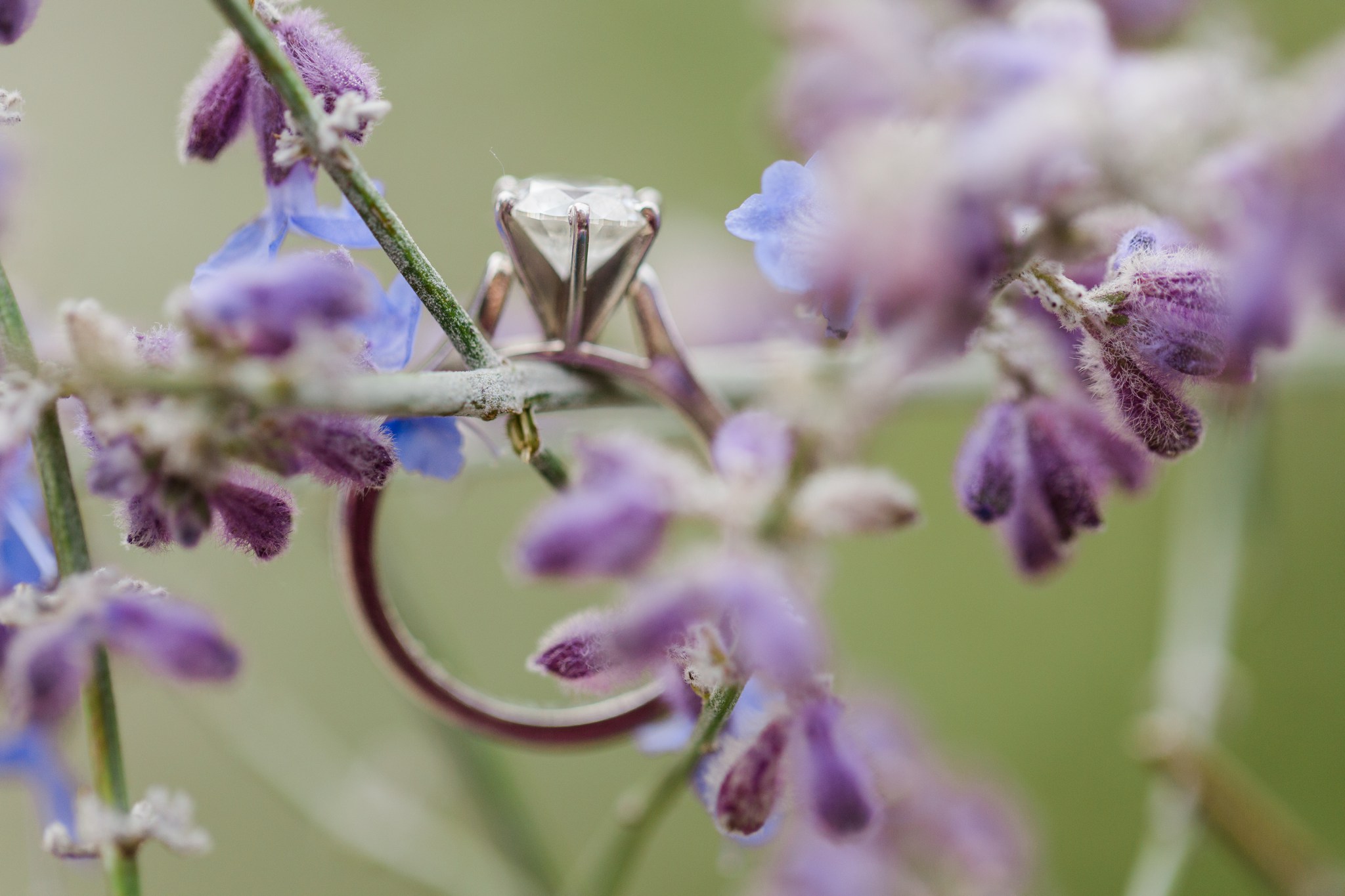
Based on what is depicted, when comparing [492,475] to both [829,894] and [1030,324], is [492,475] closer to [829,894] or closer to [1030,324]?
[829,894]

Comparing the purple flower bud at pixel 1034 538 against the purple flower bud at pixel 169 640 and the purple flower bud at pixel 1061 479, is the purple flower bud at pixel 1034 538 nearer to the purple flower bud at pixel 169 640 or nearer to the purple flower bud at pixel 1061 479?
the purple flower bud at pixel 1061 479

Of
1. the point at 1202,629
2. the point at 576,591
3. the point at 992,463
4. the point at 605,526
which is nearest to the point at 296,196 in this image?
the point at 605,526

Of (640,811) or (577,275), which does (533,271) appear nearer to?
(577,275)

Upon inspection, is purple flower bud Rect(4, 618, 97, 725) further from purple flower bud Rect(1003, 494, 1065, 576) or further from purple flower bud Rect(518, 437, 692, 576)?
purple flower bud Rect(1003, 494, 1065, 576)

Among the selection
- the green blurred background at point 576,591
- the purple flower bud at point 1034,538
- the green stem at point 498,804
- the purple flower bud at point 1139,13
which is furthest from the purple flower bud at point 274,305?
the green blurred background at point 576,591

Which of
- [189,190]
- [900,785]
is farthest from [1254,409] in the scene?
[189,190]

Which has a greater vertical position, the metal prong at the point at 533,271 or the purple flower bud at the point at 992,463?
the metal prong at the point at 533,271

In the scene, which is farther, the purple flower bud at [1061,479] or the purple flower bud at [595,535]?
the purple flower bud at [1061,479]
